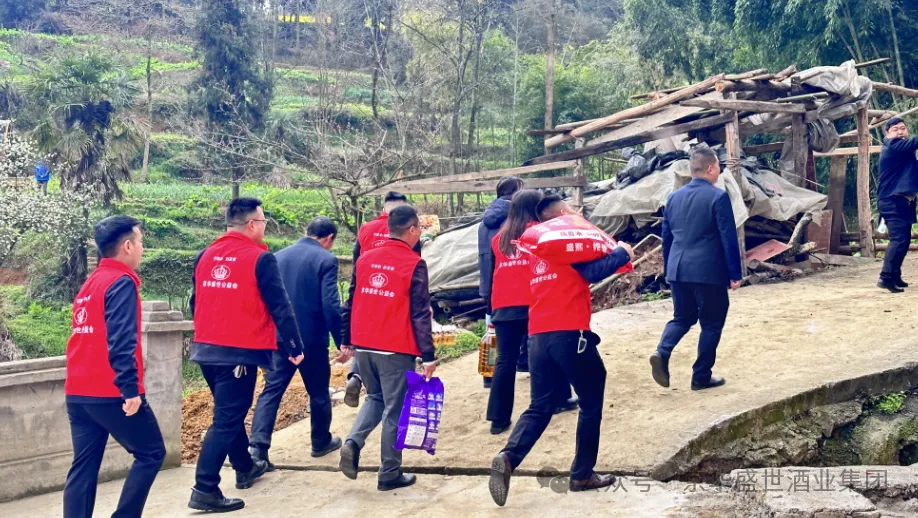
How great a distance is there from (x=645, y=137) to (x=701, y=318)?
19.3ft

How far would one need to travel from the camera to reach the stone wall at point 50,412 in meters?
5.81

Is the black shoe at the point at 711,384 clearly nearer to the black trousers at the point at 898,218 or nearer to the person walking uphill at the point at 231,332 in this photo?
the person walking uphill at the point at 231,332

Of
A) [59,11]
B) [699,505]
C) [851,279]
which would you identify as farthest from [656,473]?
[59,11]

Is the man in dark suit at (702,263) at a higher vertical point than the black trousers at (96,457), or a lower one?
higher

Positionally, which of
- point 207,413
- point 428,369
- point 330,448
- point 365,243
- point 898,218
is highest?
point 898,218

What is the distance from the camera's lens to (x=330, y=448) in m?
6.25

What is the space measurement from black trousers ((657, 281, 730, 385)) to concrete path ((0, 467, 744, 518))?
4.83 feet

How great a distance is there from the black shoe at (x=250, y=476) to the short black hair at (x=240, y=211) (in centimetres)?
168

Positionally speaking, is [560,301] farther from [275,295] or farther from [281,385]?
[281,385]

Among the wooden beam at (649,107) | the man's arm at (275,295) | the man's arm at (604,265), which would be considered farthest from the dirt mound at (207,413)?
the wooden beam at (649,107)

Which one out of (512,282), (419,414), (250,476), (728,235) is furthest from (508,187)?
(250,476)

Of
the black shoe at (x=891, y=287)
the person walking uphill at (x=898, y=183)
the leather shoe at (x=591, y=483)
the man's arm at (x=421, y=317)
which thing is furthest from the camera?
the black shoe at (x=891, y=287)

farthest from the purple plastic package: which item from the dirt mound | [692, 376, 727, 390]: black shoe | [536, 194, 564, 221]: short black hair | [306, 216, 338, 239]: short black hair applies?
the dirt mound

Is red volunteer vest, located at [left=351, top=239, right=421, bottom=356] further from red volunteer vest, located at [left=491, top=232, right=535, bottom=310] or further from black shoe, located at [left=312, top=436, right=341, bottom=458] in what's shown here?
black shoe, located at [left=312, top=436, right=341, bottom=458]
